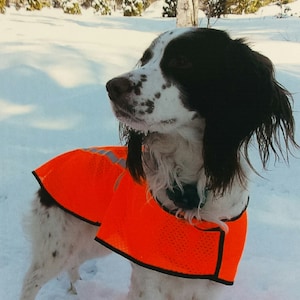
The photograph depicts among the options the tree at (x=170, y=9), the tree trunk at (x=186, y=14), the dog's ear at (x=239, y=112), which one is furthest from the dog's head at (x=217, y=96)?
the tree at (x=170, y=9)

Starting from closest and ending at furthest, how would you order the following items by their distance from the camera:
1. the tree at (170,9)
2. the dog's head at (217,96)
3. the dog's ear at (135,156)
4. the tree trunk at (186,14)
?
the dog's head at (217,96) < the dog's ear at (135,156) < the tree trunk at (186,14) < the tree at (170,9)

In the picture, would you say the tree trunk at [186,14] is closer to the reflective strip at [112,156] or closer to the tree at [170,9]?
the reflective strip at [112,156]

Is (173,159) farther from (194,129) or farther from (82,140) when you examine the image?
(82,140)

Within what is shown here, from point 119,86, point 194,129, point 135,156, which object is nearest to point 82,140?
point 135,156

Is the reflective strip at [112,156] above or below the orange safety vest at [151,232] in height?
above

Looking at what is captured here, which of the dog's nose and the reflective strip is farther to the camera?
the reflective strip

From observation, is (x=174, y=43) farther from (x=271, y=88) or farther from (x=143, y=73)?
(x=271, y=88)

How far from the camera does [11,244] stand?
322 centimetres

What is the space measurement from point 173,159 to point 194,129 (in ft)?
0.56

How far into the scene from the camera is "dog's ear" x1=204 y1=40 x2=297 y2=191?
1824mm

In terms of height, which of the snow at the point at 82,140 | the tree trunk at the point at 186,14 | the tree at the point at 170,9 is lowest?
the tree at the point at 170,9

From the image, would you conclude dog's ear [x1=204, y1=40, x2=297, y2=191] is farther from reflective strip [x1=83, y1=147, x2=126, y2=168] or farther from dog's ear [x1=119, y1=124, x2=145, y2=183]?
reflective strip [x1=83, y1=147, x2=126, y2=168]

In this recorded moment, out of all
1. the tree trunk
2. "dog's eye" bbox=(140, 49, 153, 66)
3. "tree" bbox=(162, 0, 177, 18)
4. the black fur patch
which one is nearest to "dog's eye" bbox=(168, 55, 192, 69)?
"dog's eye" bbox=(140, 49, 153, 66)

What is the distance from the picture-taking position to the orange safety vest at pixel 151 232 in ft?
6.47
